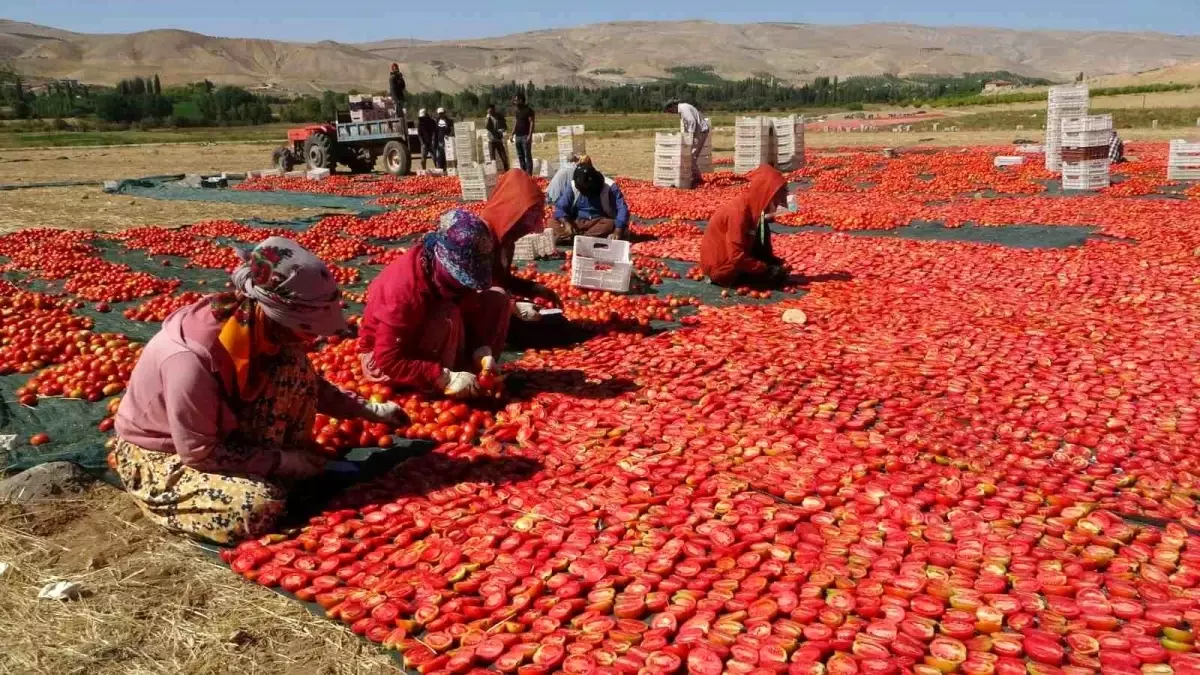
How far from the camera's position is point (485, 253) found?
217 inches

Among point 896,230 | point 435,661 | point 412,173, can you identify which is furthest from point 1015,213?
point 412,173

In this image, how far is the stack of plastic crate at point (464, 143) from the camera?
2441 cm

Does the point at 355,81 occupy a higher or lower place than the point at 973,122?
higher

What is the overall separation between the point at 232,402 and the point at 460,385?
1.73m

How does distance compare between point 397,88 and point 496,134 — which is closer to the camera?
point 496,134

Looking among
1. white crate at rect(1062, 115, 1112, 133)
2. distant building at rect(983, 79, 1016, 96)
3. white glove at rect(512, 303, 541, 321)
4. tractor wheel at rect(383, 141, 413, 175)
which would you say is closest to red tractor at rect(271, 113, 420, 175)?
tractor wheel at rect(383, 141, 413, 175)

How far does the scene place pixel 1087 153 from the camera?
17.6m

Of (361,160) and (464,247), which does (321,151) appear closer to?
(361,160)

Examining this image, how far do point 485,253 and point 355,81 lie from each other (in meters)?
203

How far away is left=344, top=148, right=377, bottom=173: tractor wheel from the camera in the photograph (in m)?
27.3

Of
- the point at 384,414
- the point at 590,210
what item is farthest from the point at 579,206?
the point at 384,414

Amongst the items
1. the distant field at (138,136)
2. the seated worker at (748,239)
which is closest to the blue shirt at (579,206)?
the seated worker at (748,239)

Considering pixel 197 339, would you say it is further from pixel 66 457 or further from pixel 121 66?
pixel 121 66

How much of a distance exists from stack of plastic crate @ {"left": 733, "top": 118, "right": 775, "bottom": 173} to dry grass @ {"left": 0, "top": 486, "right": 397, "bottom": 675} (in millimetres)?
21373
